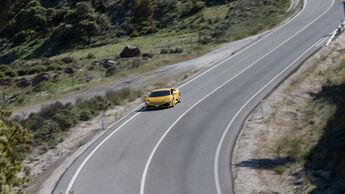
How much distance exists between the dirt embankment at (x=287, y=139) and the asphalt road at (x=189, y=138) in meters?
0.74

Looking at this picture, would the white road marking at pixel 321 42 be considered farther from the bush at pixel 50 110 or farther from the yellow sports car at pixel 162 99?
the bush at pixel 50 110

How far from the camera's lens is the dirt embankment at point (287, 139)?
15805 millimetres

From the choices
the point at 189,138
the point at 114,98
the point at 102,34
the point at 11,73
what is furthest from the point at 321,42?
the point at 102,34

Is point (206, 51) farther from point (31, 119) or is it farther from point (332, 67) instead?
point (31, 119)

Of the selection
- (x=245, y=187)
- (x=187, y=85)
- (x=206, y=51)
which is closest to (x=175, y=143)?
(x=245, y=187)

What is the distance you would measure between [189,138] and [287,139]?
16.0 ft

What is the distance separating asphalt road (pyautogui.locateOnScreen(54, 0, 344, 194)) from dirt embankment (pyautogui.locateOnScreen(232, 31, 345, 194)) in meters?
0.74

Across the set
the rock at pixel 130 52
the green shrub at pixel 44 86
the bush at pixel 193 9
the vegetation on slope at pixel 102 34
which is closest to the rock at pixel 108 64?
the vegetation on slope at pixel 102 34

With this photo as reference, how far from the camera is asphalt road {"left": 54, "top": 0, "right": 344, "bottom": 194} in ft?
54.8

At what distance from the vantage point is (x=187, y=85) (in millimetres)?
35625

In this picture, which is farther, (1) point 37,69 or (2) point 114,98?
(1) point 37,69

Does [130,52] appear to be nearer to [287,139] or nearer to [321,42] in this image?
[321,42]

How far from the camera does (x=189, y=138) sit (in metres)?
22.1

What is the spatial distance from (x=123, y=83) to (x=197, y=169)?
24.7 metres
